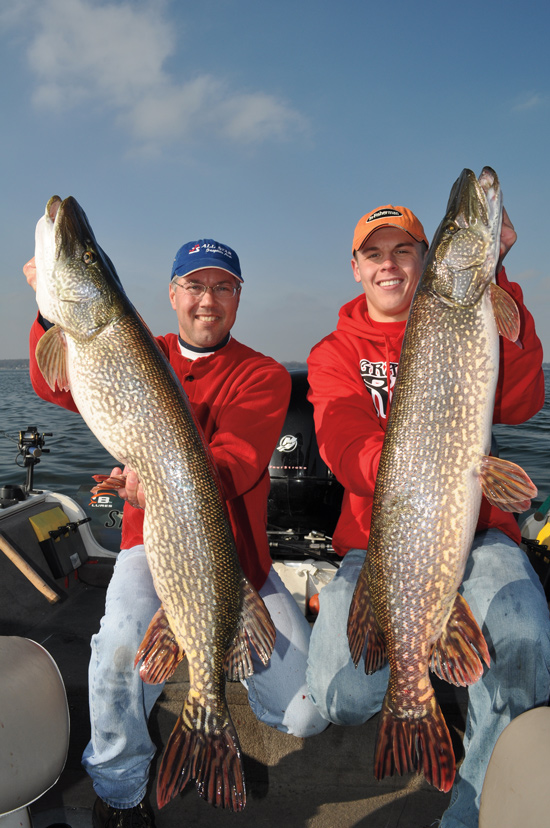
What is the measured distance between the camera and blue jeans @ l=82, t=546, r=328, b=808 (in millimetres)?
2312

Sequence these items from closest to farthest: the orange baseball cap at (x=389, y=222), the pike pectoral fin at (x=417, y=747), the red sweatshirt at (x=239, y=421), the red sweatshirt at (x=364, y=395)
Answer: the pike pectoral fin at (x=417, y=747)
the red sweatshirt at (x=364, y=395)
the red sweatshirt at (x=239, y=421)
the orange baseball cap at (x=389, y=222)

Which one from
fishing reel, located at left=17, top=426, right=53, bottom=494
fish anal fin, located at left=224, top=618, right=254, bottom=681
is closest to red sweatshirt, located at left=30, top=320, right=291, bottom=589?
fish anal fin, located at left=224, top=618, right=254, bottom=681

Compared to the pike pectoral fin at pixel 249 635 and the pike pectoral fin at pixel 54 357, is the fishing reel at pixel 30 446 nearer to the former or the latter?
the pike pectoral fin at pixel 54 357

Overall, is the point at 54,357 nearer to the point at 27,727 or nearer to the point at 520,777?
the point at 27,727

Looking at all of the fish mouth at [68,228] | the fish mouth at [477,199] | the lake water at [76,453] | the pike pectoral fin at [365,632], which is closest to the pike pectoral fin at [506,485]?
the pike pectoral fin at [365,632]

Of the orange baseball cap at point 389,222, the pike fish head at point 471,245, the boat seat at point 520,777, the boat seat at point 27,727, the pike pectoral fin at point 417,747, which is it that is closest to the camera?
the boat seat at point 520,777

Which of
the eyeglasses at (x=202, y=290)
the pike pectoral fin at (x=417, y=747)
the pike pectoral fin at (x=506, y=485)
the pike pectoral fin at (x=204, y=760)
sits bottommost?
the pike pectoral fin at (x=204, y=760)

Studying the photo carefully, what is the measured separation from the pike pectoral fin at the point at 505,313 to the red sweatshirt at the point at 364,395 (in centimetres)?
15

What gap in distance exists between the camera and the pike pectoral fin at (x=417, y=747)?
196cm

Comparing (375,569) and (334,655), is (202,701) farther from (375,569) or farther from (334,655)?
(375,569)

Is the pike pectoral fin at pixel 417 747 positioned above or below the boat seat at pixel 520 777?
below

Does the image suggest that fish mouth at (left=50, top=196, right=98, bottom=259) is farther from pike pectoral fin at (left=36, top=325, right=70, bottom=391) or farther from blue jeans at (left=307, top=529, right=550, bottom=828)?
blue jeans at (left=307, top=529, right=550, bottom=828)

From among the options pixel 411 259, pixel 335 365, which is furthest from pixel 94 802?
pixel 411 259

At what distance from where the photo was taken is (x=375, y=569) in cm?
221
